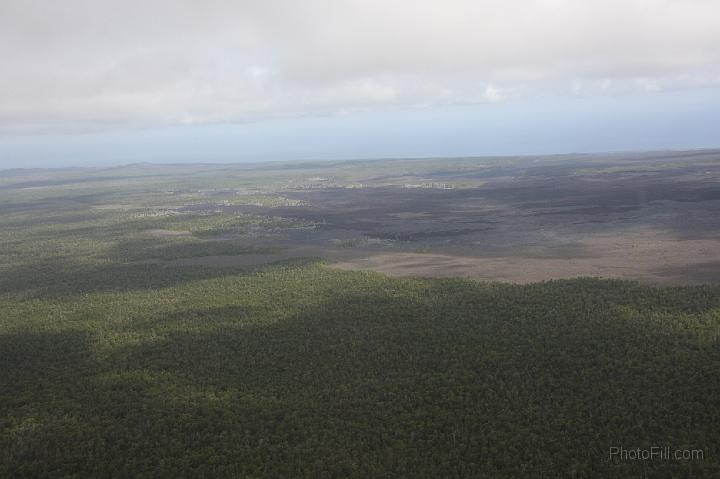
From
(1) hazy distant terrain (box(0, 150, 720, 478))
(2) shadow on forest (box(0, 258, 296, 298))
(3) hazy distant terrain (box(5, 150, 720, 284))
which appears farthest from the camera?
(3) hazy distant terrain (box(5, 150, 720, 284))

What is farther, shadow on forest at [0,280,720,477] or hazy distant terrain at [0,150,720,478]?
hazy distant terrain at [0,150,720,478]

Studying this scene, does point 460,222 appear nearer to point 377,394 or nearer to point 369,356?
point 369,356

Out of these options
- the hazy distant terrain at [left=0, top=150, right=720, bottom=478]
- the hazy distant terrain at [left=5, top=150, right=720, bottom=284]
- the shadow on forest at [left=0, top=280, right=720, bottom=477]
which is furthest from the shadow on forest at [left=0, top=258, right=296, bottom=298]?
the shadow on forest at [left=0, top=280, right=720, bottom=477]

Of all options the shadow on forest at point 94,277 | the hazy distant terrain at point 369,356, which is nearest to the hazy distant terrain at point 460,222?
the hazy distant terrain at point 369,356

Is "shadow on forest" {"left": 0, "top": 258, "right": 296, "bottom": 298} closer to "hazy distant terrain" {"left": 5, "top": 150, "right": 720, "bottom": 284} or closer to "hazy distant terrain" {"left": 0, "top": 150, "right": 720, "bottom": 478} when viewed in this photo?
"hazy distant terrain" {"left": 0, "top": 150, "right": 720, "bottom": 478}

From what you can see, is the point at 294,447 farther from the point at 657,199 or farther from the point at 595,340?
the point at 657,199

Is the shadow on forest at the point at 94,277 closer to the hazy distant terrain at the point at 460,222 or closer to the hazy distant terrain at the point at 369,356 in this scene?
the hazy distant terrain at the point at 369,356
